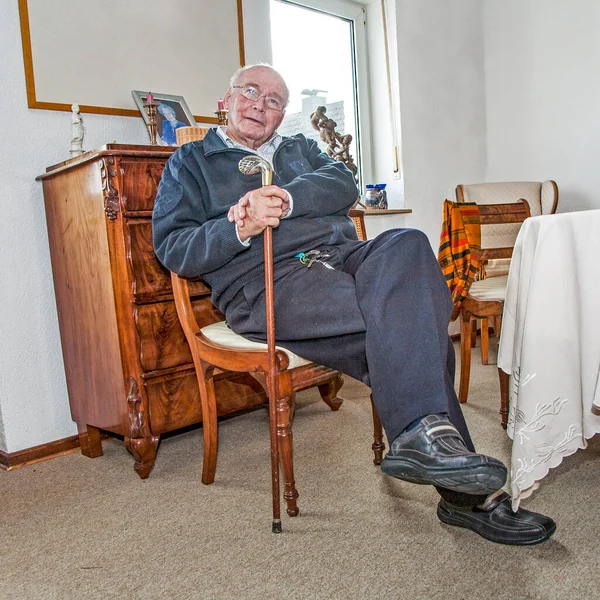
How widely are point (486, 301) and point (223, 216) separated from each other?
1143 millimetres

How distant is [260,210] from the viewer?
1438 millimetres

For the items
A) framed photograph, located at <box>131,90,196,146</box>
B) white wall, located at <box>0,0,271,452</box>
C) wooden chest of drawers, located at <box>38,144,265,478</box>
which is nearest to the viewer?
wooden chest of drawers, located at <box>38,144,265,478</box>

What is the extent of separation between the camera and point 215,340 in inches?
65.3

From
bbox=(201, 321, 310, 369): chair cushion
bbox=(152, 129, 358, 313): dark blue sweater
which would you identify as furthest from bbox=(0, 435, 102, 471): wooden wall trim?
bbox=(152, 129, 358, 313): dark blue sweater

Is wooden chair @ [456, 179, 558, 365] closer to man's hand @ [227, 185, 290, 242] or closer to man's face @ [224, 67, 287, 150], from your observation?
man's face @ [224, 67, 287, 150]

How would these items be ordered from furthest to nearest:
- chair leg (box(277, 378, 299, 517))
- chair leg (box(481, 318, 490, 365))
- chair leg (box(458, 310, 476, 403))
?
chair leg (box(481, 318, 490, 365)) < chair leg (box(458, 310, 476, 403)) < chair leg (box(277, 378, 299, 517))

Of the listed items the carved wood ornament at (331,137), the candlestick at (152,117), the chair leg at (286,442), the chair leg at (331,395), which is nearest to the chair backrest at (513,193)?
the carved wood ornament at (331,137)

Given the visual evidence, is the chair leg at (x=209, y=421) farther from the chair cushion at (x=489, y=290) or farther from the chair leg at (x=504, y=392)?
the chair cushion at (x=489, y=290)

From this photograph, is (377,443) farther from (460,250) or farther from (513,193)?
(513,193)

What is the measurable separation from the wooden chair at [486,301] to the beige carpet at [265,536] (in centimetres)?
34

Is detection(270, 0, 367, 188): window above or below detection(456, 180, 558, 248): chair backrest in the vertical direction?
above

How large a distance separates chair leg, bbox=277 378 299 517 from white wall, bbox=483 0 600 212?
105 inches

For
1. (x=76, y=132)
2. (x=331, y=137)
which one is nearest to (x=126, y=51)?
(x=76, y=132)

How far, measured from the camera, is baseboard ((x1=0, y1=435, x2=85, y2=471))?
2094 millimetres
